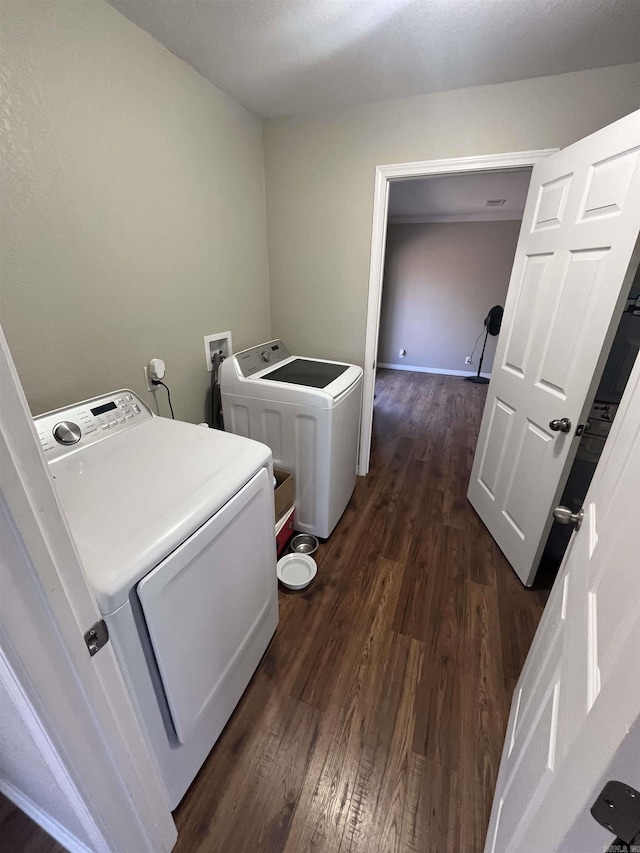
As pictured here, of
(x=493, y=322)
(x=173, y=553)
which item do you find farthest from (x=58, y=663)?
(x=493, y=322)

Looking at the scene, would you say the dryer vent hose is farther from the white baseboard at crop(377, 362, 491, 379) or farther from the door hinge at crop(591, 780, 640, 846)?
the white baseboard at crop(377, 362, 491, 379)

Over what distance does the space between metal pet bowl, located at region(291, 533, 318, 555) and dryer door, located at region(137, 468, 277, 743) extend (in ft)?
2.12

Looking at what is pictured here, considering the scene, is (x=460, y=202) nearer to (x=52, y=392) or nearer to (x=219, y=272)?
(x=219, y=272)

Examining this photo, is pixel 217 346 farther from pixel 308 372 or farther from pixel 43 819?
pixel 43 819

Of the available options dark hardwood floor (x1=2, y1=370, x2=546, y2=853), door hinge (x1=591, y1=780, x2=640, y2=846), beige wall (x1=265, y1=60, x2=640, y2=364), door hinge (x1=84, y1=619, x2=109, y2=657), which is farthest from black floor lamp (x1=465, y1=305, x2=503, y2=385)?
door hinge (x1=84, y1=619, x2=109, y2=657)

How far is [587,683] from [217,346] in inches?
78.7

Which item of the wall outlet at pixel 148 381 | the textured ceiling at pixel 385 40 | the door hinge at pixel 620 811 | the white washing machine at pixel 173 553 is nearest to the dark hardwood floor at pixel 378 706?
the white washing machine at pixel 173 553

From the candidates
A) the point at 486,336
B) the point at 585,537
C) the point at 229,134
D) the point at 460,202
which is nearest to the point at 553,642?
Answer: the point at 585,537

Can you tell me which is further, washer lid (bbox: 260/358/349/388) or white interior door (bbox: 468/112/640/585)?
washer lid (bbox: 260/358/349/388)

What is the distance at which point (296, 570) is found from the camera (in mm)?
1790

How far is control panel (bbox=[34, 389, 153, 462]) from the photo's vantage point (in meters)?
1.08

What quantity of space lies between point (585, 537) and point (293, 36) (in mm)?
1989

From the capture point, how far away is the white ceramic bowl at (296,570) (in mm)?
1693

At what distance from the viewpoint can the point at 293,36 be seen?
4.39 feet
